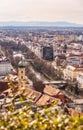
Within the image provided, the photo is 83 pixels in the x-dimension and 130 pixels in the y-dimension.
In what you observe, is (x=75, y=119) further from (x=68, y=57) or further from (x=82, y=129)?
(x=68, y=57)

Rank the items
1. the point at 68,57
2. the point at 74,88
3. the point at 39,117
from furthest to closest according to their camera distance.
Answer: the point at 68,57, the point at 74,88, the point at 39,117

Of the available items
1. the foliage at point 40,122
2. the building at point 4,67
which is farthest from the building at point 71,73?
the foliage at point 40,122

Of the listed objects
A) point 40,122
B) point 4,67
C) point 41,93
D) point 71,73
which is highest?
point 40,122

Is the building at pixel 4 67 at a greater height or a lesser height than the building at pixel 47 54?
greater

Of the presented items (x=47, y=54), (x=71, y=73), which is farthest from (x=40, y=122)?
(x=47, y=54)

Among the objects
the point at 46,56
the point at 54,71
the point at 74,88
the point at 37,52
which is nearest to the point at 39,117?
the point at 74,88

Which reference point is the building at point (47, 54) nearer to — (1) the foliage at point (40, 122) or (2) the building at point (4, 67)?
(2) the building at point (4, 67)

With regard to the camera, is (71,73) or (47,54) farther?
(47,54)

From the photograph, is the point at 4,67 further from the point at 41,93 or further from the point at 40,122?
the point at 40,122

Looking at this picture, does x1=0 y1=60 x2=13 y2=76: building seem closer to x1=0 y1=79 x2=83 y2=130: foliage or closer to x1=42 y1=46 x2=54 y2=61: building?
x1=42 y1=46 x2=54 y2=61: building

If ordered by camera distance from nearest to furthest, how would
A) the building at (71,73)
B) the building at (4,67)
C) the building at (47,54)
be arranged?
1. the building at (4,67)
2. the building at (71,73)
3. the building at (47,54)

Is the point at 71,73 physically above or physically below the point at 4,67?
below
